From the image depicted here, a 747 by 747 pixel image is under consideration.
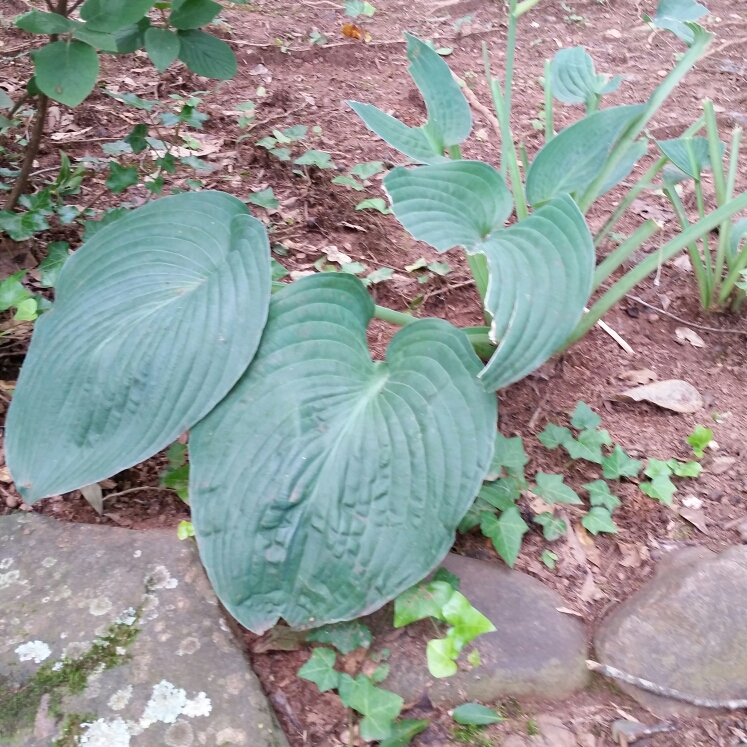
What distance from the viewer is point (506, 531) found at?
117 centimetres

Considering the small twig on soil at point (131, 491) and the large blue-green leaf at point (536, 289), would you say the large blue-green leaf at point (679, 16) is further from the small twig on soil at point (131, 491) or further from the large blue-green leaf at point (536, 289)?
the small twig on soil at point (131, 491)

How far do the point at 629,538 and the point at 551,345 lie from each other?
566mm

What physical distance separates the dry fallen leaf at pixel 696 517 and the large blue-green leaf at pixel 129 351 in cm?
96

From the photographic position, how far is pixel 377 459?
99cm

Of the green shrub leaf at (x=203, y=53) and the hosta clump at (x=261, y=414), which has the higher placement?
the green shrub leaf at (x=203, y=53)

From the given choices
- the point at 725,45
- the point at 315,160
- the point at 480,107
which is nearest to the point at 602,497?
the point at 315,160

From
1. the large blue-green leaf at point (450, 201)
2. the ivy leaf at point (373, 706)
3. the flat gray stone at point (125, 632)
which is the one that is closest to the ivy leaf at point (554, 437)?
the large blue-green leaf at point (450, 201)

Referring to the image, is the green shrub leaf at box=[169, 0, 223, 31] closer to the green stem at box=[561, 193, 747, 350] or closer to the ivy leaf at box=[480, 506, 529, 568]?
the green stem at box=[561, 193, 747, 350]

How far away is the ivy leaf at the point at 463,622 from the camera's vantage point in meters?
1.00

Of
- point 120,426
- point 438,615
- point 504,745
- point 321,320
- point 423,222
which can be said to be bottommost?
point 504,745

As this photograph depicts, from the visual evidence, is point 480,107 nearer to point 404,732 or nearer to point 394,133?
point 394,133

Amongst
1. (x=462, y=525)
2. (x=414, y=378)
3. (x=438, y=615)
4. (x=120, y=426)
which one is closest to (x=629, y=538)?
(x=462, y=525)

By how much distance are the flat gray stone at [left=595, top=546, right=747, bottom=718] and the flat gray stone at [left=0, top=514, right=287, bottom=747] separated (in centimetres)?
61

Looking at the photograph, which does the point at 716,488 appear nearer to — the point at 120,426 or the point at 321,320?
the point at 321,320
